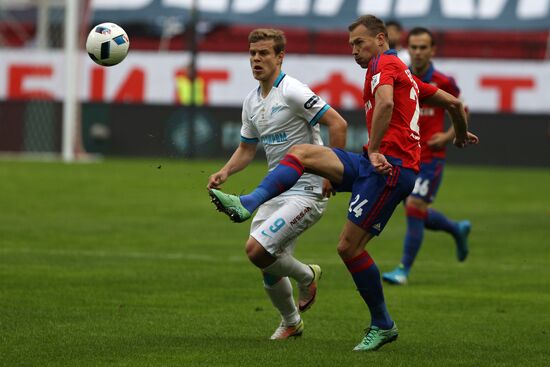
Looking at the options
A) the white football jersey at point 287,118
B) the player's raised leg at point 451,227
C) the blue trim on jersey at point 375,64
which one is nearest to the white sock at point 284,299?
the white football jersey at point 287,118

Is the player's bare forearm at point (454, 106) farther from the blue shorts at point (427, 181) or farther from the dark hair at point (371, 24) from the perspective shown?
the blue shorts at point (427, 181)

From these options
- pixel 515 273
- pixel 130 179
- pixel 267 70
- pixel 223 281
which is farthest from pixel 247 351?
pixel 130 179

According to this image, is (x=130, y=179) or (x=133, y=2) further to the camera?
(x=133, y=2)

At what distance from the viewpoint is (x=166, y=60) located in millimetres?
32562

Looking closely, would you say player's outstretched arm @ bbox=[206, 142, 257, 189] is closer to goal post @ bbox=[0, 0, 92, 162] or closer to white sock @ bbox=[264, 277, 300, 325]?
white sock @ bbox=[264, 277, 300, 325]

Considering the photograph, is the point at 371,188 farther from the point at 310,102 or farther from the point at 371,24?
the point at 371,24

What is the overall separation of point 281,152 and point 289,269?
2.71ft

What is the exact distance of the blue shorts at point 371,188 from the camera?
8.34 meters

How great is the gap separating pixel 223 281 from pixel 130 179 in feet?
43.1

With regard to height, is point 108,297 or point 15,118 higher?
point 108,297

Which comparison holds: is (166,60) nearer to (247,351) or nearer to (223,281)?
(223,281)

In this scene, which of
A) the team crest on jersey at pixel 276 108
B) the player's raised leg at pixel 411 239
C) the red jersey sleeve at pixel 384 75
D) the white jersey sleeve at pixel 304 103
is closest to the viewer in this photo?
the red jersey sleeve at pixel 384 75

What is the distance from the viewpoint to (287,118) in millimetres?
9031

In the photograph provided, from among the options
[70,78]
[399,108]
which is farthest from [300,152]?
[70,78]
